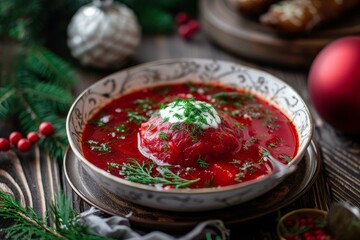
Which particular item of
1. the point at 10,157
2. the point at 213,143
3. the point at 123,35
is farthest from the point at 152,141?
the point at 123,35

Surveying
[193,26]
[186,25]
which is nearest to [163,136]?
[193,26]

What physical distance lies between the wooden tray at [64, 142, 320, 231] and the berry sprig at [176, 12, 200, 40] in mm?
2038

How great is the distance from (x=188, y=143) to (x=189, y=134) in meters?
Answer: 0.05

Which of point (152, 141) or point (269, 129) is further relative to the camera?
point (269, 129)

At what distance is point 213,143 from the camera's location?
233cm

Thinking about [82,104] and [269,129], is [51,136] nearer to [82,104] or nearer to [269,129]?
[82,104]

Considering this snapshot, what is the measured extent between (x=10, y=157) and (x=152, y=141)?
0.95 meters

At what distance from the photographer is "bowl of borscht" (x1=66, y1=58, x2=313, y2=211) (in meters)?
2.13

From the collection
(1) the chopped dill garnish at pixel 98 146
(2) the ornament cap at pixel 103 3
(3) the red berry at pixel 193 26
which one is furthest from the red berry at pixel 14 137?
(3) the red berry at pixel 193 26

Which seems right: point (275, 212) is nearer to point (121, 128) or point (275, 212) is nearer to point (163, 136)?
point (163, 136)

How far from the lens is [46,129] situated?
2918mm

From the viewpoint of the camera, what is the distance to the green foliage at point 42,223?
2.15 metres

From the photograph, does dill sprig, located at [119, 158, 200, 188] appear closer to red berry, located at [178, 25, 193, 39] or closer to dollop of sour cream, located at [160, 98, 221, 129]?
dollop of sour cream, located at [160, 98, 221, 129]

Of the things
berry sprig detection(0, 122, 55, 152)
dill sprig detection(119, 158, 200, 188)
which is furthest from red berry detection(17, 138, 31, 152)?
dill sprig detection(119, 158, 200, 188)
